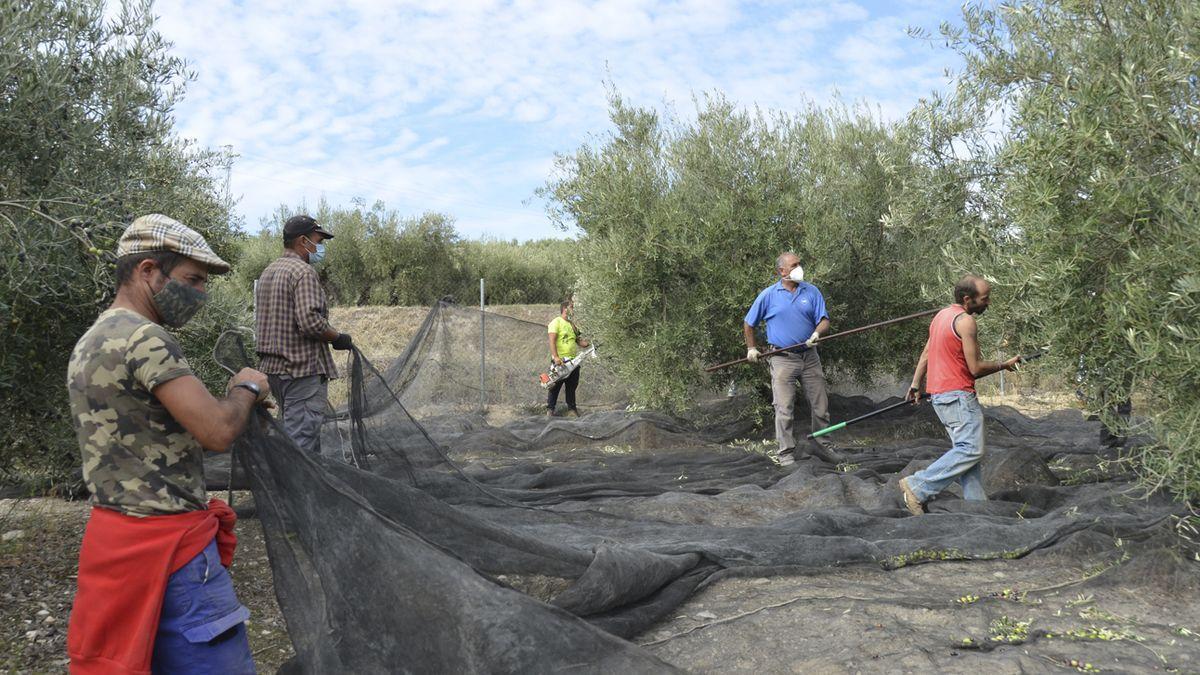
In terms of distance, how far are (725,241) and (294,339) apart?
20.3 ft

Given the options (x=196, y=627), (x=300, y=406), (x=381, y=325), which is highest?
(x=381, y=325)

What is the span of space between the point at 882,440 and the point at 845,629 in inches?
288

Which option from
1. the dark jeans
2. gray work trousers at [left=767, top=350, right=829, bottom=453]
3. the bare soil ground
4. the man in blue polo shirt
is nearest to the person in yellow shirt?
the dark jeans

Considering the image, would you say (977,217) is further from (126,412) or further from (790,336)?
(126,412)

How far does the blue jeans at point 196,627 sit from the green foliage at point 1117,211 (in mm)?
4115

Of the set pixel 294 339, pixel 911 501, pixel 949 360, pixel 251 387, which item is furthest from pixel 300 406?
pixel 949 360

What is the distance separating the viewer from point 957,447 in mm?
6355

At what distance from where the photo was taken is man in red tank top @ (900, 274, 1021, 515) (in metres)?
6.23

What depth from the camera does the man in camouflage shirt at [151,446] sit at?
2.48 metres

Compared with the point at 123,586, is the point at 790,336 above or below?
above

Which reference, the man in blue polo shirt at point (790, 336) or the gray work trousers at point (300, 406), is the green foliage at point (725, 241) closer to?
the man in blue polo shirt at point (790, 336)

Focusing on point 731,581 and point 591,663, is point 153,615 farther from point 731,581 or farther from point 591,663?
point 731,581

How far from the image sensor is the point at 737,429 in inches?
456

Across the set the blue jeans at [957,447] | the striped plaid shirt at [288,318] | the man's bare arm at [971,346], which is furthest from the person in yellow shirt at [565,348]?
the man's bare arm at [971,346]
